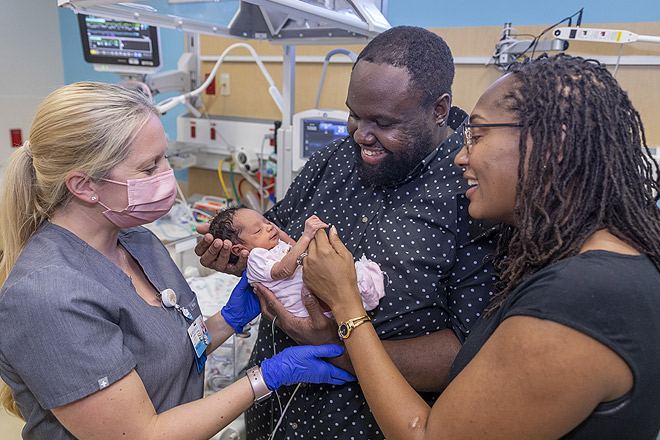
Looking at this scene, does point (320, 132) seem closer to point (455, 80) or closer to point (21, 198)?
point (455, 80)

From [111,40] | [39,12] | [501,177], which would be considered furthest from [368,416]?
[39,12]

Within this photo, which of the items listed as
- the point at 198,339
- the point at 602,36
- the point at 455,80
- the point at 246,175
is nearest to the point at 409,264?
the point at 198,339

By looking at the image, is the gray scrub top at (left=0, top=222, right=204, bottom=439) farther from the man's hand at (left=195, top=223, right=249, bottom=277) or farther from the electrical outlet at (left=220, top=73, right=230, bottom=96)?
the electrical outlet at (left=220, top=73, right=230, bottom=96)

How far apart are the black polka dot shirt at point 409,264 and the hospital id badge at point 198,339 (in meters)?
0.21

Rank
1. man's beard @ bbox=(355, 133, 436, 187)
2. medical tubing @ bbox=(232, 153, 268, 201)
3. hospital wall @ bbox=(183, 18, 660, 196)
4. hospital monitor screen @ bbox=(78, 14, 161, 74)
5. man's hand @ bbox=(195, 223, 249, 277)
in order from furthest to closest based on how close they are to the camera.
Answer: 1. medical tubing @ bbox=(232, 153, 268, 201)
2. hospital monitor screen @ bbox=(78, 14, 161, 74)
3. hospital wall @ bbox=(183, 18, 660, 196)
4. man's hand @ bbox=(195, 223, 249, 277)
5. man's beard @ bbox=(355, 133, 436, 187)

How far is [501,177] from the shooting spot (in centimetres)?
85

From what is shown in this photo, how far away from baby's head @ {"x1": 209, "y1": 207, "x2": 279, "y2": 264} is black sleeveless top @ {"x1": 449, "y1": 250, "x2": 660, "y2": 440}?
3.01 ft

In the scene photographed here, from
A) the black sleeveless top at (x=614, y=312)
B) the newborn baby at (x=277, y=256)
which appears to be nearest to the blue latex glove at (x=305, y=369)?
the newborn baby at (x=277, y=256)

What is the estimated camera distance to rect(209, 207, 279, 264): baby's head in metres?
1.50

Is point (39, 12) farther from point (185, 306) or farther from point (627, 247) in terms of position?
point (627, 247)

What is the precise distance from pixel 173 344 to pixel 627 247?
3.11 ft

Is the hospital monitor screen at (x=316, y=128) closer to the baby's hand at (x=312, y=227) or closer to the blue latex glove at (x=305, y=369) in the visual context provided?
the baby's hand at (x=312, y=227)

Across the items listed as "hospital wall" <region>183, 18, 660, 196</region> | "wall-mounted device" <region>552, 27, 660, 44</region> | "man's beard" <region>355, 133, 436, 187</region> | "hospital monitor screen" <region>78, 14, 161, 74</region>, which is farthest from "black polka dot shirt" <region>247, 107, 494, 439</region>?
"hospital monitor screen" <region>78, 14, 161, 74</region>

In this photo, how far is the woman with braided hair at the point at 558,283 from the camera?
659 millimetres
